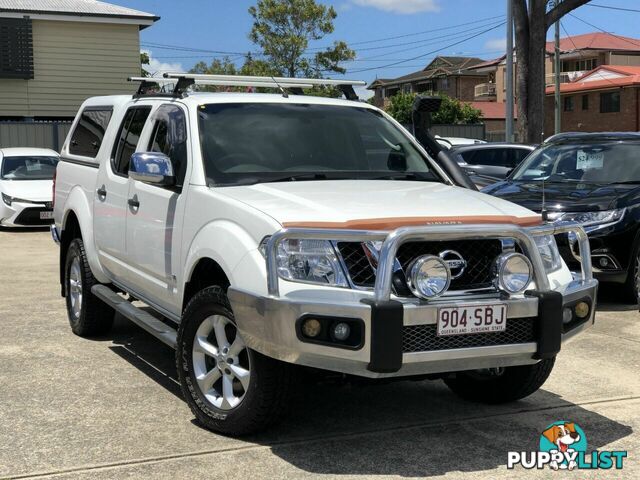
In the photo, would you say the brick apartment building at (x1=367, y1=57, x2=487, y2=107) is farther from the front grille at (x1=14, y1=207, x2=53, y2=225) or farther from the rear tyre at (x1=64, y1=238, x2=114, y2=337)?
the rear tyre at (x1=64, y1=238, x2=114, y2=337)

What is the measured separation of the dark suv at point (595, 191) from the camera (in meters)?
7.93

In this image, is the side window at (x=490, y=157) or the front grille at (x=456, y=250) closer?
the front grille at (x=456, y=250)

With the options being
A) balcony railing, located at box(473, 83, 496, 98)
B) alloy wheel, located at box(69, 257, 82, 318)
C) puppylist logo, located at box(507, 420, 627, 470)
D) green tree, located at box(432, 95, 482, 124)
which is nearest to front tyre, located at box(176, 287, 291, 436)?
puppylist logo, located at box(507, 420, 627, 470)

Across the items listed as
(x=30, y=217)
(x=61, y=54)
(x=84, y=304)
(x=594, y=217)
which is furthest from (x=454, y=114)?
(x=84, y=304)

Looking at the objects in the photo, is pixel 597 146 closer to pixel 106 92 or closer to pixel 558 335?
pixel 558 335

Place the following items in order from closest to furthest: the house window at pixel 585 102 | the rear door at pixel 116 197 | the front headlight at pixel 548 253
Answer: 1. the front headlight at pixel 548 253
2. the rear door at pixel 116 197
3. the house window at pixel 585 102

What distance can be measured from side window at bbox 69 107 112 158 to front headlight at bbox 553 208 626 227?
162 inches

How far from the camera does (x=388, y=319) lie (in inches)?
147

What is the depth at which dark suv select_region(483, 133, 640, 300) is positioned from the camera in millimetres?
7926

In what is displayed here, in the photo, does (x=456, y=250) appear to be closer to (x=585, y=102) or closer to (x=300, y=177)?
(x=300, y=177)

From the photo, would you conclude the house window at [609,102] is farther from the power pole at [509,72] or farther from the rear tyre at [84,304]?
the rear tyre at [84,304]

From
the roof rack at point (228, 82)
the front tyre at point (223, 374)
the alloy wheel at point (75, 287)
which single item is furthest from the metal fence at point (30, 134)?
the front tyre at point (223, 374)

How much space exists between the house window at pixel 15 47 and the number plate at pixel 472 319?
2300 cm

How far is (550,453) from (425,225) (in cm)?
133
